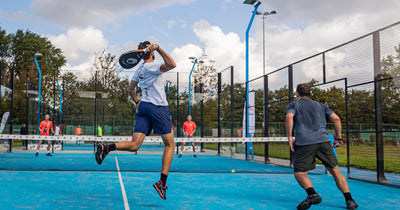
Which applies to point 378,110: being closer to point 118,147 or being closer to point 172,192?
point 172,192

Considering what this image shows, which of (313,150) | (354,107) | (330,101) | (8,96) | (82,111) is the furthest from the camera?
(82,111)

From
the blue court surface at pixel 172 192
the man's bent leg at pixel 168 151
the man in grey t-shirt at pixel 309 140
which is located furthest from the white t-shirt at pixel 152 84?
the man in grey t-shirt at pixel 309 140

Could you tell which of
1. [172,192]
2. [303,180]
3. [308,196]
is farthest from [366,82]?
[172,192]

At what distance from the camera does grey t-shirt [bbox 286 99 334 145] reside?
16.1 ft

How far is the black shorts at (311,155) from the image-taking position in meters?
4.87

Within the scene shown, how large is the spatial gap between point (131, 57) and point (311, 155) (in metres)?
2.79

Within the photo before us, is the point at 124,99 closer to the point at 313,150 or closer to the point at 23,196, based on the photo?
the point at 23,196

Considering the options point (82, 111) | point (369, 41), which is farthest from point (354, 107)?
point (82, 111)

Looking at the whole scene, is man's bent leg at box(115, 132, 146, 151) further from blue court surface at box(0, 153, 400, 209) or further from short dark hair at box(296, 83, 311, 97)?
short dark hair at box(296, 83, 311, 97)

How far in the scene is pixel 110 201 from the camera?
5.09m

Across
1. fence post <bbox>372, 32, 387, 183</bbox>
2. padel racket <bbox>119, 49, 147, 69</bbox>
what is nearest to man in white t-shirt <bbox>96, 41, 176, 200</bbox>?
padel racket <bbox>119, 49, 147, 69</bbox>

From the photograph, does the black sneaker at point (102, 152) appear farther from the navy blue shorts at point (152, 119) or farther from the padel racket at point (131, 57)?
the padel racket at point (131, 57)

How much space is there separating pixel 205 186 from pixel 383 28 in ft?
15.7

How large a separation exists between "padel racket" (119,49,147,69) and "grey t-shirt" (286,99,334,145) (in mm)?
2182
